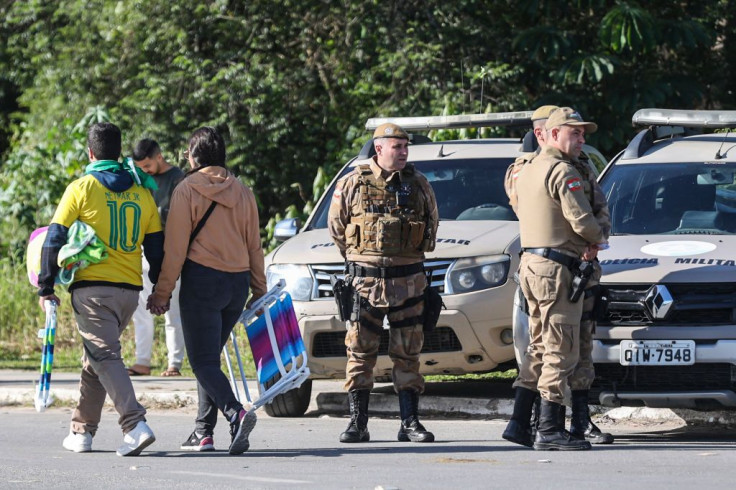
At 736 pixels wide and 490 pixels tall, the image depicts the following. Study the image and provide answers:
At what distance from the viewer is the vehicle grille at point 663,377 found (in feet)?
24.0

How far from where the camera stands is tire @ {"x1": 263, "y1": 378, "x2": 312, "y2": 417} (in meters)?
9.21

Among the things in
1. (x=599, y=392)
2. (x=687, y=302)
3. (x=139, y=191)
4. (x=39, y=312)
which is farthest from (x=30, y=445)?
(x=39, y=312)

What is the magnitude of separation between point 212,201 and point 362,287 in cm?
96

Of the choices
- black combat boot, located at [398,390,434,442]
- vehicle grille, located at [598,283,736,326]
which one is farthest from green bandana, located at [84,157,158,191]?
vehicle grille, located at [598,283,736,326]

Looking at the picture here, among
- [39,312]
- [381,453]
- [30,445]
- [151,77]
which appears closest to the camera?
[381,453]

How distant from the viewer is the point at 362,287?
7.58 m

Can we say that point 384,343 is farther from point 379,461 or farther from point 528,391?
point 379,461

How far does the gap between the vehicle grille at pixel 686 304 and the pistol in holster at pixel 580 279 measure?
27 centimetres

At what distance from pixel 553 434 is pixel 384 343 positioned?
1.61 meters

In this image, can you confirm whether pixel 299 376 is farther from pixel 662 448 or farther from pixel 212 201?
pixel 662 448

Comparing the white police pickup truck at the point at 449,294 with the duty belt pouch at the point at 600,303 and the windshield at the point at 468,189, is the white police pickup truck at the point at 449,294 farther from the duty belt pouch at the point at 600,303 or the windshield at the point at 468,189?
the duty belt pouch at the point at 600,303

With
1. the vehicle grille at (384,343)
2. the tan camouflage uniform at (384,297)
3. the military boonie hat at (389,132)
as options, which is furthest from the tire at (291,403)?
the military boonie hat at (389,132)

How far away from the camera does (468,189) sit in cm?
963

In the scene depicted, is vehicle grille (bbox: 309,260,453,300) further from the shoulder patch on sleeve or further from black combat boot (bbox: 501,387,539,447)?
the shoulder patch on sleeve
